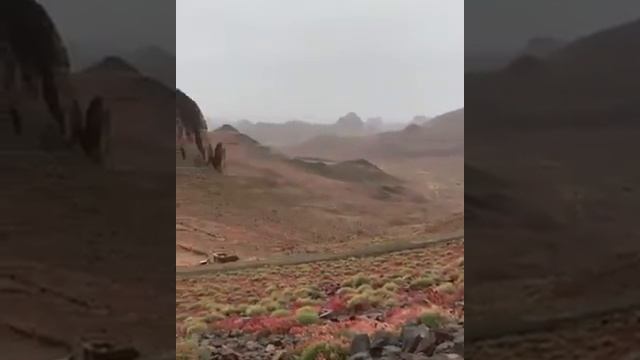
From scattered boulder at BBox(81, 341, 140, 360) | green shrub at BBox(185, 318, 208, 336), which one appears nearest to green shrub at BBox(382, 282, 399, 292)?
green shrub at BBox(185, 318, 208, 336)

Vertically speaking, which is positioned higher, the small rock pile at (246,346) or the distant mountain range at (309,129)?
the distant mountain range at (309,129)

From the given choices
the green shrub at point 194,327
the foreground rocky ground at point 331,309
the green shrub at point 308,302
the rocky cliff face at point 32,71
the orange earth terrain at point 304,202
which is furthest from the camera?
the orange earth terrain at point 304,202

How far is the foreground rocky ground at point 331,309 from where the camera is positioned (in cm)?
411

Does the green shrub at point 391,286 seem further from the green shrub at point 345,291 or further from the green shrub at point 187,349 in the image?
the green shrub at point 187,349

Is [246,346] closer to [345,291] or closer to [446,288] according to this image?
[345,291]

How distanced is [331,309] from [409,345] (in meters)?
0.61

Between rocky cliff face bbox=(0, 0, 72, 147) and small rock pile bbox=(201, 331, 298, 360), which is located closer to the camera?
rocky cliff face bbox=(0, 0, 72, 147)

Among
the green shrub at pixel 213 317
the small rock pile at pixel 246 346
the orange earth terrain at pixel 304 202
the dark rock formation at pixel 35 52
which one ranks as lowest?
the small rock pile at pixel 246 346

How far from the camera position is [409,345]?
4031 mm

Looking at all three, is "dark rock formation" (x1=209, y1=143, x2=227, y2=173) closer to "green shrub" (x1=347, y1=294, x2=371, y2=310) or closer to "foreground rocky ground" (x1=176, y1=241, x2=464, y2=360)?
"foreground rocky ground" (x1=176, y1=241, x2=464, y2=360)

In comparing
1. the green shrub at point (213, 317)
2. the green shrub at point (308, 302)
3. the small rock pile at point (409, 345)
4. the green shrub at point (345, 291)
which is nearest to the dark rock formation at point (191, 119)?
the green shrub at point (213, 317)

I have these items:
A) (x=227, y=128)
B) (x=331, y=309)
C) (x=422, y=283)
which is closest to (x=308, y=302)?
(x=331, y=309)

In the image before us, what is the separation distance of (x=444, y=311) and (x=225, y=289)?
4.24 ft

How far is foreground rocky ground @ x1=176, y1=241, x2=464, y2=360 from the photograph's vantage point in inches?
162
